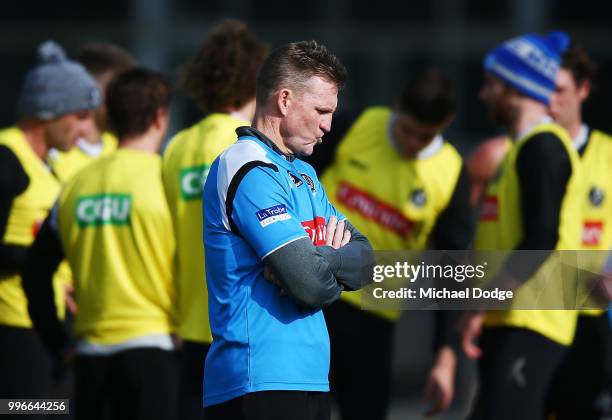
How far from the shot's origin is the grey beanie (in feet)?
20.0

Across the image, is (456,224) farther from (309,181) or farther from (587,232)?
(309,181)

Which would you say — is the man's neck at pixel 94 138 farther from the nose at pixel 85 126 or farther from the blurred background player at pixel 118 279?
the blurred background player at pixel 118 279

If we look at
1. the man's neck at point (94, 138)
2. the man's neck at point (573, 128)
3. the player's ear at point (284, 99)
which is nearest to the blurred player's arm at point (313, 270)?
the player's ear at point (284, 99)

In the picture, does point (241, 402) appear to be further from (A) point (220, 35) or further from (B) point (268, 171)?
(A) point (220, 35)

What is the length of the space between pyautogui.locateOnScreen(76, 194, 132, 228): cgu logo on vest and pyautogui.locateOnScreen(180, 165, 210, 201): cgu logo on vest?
279mm

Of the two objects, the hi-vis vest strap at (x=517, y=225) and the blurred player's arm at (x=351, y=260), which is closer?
the blurred player's arm at (x=351, y=260)

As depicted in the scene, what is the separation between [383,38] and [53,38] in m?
3.61

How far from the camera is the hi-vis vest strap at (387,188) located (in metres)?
6.16

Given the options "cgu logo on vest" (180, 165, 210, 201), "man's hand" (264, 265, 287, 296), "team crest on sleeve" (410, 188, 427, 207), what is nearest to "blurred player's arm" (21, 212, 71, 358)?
"cgu logo on vest" (180, 165, 210, 201)

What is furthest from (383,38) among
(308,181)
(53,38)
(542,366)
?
(308,181)

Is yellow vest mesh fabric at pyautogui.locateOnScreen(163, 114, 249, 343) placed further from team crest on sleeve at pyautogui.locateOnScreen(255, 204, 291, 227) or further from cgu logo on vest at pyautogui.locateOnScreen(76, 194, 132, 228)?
team crest on sleeve at pyautogui.locateOnScreen(255, 204, 291, 227)

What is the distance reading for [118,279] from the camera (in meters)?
5.46

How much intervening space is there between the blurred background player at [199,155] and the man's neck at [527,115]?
48.9 inches

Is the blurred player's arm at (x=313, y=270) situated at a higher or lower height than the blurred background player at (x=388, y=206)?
higher
